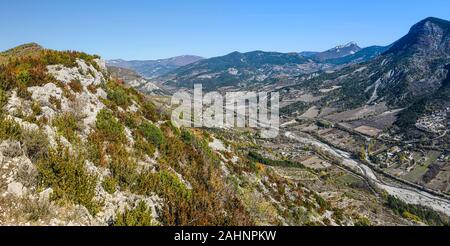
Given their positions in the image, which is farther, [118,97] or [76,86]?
[118,97]

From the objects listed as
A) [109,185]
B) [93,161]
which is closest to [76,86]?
[93,161]

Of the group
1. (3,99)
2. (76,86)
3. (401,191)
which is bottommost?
(401,191)

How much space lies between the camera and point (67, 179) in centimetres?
1313

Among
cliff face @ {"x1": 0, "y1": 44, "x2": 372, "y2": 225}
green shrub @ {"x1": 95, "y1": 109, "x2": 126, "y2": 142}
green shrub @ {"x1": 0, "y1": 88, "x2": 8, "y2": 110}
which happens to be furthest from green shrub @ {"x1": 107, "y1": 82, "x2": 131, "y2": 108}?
green shrub @ {"x1": 0, "y1": 88, "x2": 8, "y2": 110}

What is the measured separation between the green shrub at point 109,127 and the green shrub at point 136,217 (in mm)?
6149

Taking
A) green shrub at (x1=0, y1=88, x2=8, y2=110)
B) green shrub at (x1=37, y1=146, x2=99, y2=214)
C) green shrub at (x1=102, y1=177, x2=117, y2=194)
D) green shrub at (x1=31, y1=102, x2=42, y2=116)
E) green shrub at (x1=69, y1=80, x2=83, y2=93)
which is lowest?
green shrub at (x1=102, y1=177, x2=117, y2=194)

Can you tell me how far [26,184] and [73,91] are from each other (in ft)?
34.7

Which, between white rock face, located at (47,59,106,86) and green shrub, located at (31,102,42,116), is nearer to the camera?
green shrub, located at (31,102,42,116)

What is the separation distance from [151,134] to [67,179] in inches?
370

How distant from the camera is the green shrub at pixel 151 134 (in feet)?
A: 72.1

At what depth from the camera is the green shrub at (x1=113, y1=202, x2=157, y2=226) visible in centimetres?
1283

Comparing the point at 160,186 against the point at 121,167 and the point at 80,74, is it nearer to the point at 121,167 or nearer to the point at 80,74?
the point at 121,167

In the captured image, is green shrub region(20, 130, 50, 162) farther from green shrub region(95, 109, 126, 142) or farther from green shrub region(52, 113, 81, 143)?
green shrub region(95, 109, 126, 142)

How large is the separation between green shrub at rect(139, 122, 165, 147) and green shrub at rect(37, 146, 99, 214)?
24.9 ft
